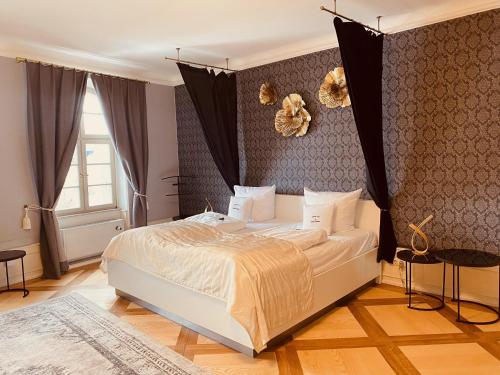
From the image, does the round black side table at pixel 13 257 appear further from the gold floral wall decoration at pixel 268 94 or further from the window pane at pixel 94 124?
the gold floral wall decoration at pixel 268 94

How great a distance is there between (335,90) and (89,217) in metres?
3.39

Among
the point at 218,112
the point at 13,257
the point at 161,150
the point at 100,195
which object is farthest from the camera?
the point at 161,150

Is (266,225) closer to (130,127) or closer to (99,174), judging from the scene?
(130,127)

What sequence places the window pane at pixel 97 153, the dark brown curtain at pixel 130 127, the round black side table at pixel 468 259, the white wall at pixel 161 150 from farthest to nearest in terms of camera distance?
the white wall at pixel 161 150, the window pane at pixel 97 153, the dark brown curtain at pixel 130 127, the round black side table at pixel 468 259

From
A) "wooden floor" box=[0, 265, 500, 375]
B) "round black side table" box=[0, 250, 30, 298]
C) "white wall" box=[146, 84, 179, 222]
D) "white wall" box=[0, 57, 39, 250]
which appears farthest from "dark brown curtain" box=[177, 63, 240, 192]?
"round black side table" box=[0, 250, 30, 298]

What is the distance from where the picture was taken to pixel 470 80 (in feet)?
10.1

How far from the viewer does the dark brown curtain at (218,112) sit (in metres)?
4.11

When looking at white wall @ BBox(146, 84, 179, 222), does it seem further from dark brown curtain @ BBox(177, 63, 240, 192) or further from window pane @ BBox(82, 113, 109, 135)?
dark brown curtain @ BBox(177, 63, 240, 192)

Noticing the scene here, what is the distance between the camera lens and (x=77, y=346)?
2.62m

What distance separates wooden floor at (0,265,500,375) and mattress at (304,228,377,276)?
0.43 m

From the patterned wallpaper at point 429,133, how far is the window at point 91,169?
2.36 metres

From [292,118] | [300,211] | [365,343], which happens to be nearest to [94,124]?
[292,118]

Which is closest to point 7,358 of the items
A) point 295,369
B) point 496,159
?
point 295,369

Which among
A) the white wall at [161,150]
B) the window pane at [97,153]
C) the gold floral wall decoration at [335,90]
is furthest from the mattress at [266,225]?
the window pane at [97,153]
